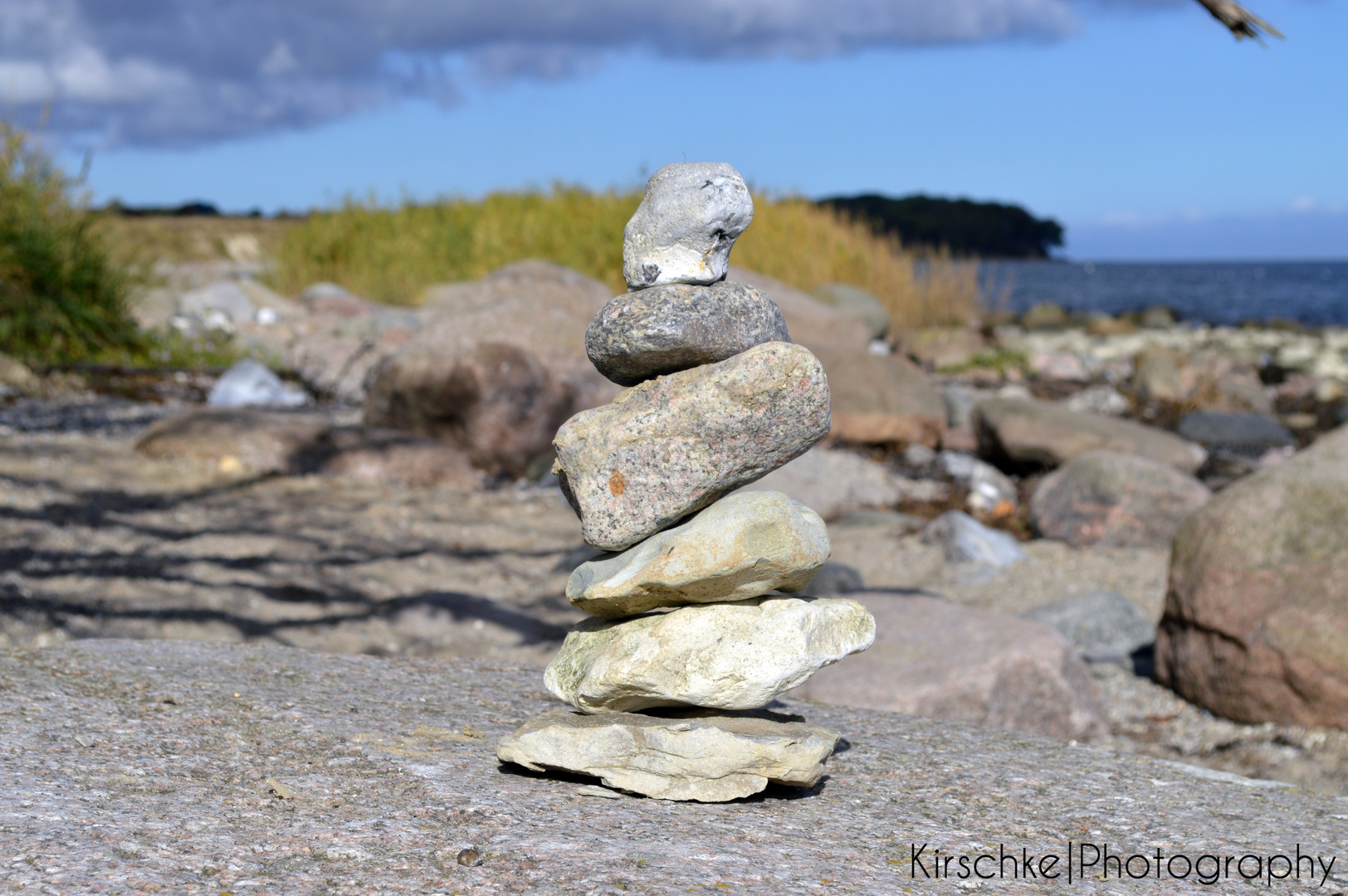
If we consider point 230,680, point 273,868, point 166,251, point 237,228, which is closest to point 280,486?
point 230,680

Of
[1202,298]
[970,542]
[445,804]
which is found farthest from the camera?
[1202,298]

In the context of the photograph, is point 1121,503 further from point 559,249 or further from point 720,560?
point 559,249

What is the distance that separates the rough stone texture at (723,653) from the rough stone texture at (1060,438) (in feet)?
20.6

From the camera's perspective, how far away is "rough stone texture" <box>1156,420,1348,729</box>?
13.8 feet

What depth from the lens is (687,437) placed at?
2.51 meters

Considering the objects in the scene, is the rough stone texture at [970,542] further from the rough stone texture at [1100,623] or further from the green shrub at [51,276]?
the green shrub at [51,276]

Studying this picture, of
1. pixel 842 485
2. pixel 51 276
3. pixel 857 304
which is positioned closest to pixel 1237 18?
pixel 842 485

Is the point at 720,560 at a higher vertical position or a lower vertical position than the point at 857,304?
lower

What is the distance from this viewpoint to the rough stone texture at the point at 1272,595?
13.8 ft

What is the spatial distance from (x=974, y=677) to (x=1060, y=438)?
4863 millimetres

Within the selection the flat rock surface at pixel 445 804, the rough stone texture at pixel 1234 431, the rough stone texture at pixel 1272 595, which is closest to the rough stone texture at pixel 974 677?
the rough stone texture at pixel 1272 595

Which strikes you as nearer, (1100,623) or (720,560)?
(720,560)

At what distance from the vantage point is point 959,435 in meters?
9.59

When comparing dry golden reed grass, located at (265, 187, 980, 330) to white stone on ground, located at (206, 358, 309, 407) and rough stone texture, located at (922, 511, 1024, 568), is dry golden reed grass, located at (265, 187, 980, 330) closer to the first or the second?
white stone on ground, located at (206, 358, 309, 407)
